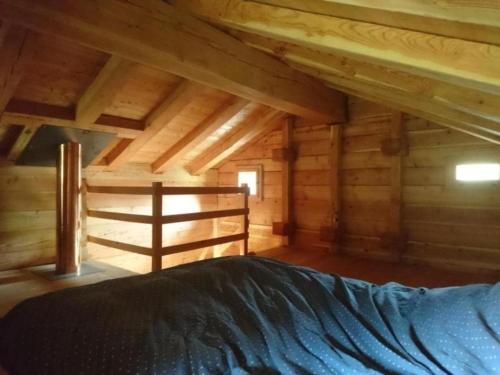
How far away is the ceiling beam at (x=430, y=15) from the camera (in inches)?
38.5

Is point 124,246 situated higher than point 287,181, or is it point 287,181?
point 287,181

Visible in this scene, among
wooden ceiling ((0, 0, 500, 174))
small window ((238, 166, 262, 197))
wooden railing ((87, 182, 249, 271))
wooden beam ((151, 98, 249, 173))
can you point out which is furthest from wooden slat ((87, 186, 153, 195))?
small window ((238, 166, 262, 197))

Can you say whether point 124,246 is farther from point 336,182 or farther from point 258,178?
point 336,182

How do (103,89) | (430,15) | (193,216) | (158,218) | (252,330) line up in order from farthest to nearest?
(193,216) < (158,218) < (103,89) < (252,330) < (430,15)

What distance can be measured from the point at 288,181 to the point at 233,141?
0.93 m

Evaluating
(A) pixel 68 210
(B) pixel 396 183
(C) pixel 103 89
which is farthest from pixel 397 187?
(A) pixel 68 210

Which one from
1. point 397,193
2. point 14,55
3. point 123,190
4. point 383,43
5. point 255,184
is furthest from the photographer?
point 255,184

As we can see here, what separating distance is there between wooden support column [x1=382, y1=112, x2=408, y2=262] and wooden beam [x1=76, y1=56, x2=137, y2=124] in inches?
108

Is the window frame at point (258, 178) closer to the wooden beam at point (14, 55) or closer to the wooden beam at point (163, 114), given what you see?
the wooden beam at point (163, 114)

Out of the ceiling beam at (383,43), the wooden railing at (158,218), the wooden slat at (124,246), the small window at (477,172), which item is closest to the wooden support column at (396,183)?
the small window at (477,172)

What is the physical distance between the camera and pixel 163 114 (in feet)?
10.8

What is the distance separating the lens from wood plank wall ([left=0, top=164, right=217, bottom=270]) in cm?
326

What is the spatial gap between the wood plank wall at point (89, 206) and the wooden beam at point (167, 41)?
6.89 feet

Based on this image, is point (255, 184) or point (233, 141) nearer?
point (233, 141)
